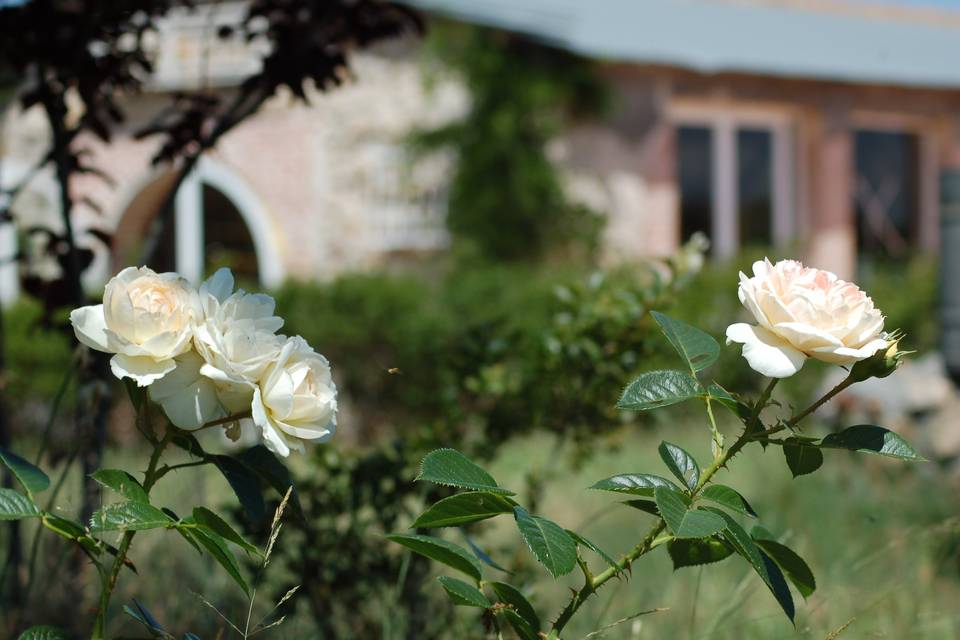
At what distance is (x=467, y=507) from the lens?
4.11 feet

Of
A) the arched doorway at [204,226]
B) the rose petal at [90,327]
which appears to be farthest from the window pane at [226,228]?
the rose petal at [90,327]

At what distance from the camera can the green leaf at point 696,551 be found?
1411mm

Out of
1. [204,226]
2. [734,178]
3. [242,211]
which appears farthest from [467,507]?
[204,226]

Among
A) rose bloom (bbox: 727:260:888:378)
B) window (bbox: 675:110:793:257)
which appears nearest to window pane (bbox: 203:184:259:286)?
window (bbox: 675:110:793:257)

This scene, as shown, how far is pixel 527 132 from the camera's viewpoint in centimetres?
964

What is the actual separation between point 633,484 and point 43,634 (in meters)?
0.72

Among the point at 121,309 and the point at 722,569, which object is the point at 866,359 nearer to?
the point at 121,309

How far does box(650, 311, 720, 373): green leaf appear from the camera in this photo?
51.3 inches

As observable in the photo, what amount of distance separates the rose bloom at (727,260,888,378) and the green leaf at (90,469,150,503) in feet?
2.30

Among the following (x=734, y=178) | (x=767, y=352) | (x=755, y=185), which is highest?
(x=767, y=352)

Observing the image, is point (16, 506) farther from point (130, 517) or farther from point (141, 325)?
point (141, 325)

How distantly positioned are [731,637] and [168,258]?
395 inches

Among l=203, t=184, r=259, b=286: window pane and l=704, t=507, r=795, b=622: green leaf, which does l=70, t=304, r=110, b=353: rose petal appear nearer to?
l=704, t=507, r=795, b=622: green leaf

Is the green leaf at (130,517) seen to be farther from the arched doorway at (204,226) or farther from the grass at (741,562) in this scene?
the arched doorway at (204,226)
